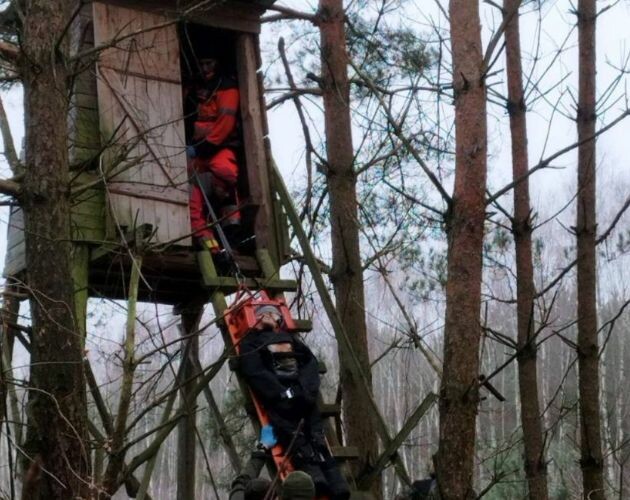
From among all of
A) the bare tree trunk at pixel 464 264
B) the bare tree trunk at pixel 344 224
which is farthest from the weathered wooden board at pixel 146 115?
the bare tree trunk at pixel 464 264

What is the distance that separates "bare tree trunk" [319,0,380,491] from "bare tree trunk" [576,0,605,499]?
5.98ft

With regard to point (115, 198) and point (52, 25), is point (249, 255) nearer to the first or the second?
point (115, 198)

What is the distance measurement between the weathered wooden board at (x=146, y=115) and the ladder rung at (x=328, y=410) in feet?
6.27

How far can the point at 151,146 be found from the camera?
878 cm

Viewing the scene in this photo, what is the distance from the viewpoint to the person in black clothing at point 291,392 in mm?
7113

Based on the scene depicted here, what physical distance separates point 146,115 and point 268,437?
3.22 m

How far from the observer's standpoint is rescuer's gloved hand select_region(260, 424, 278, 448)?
285 inches

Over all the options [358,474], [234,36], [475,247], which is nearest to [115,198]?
[234,36]

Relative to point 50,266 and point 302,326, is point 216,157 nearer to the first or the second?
point 302,326

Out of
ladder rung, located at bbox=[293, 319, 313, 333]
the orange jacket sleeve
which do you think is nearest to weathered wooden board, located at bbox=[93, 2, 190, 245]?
the orange jacket sleeve

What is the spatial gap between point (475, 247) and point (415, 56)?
4.58 m

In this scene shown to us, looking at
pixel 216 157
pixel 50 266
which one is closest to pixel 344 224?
pixel 216 157

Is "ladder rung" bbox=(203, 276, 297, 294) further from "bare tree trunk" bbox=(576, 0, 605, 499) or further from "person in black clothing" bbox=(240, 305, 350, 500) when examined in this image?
"bare tree trunk" bbox=(576, 0, 605, 499)

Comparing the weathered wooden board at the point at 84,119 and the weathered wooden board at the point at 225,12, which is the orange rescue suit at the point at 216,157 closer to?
the weathered wooden board at the point at 225,12
